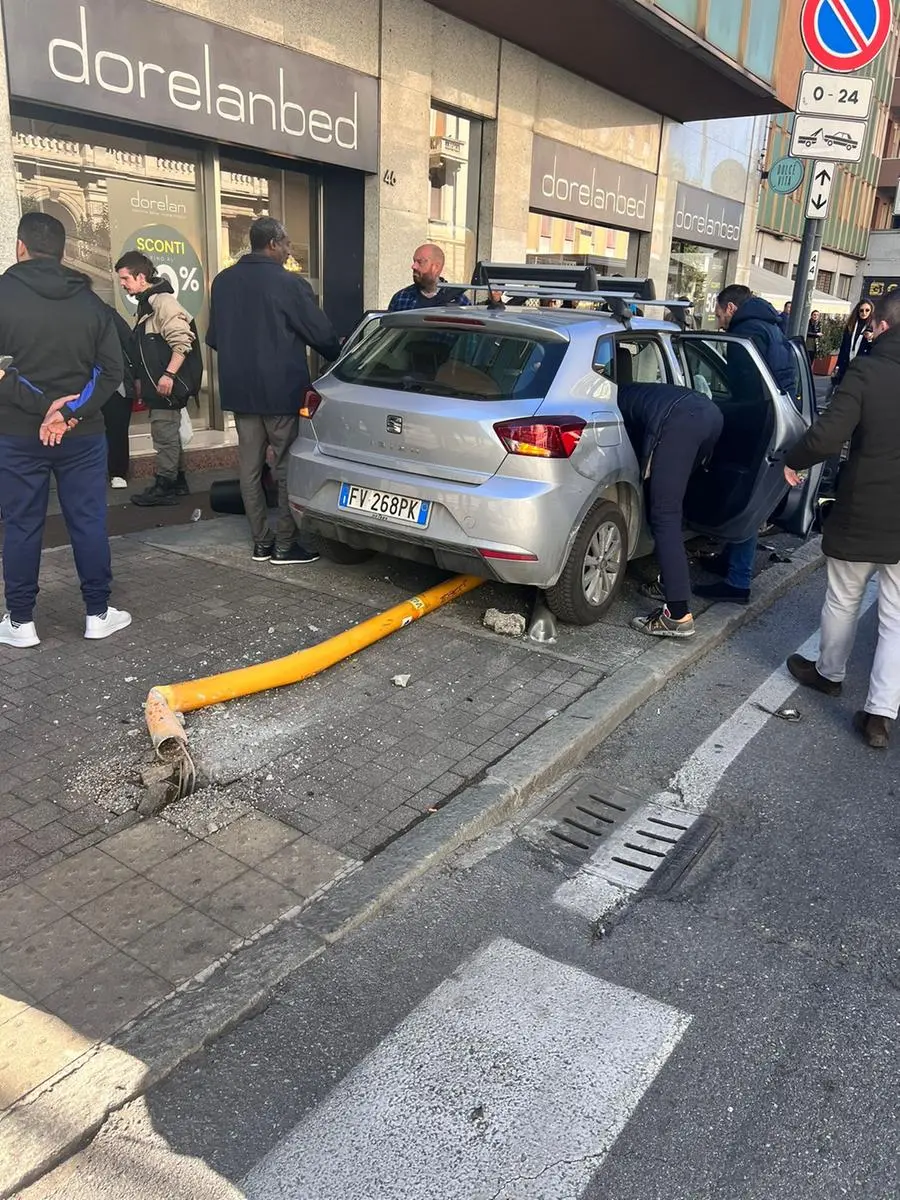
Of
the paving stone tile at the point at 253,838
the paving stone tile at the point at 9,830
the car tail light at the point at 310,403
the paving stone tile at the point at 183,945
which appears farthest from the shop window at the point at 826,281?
the paving stone tile at the point at 183,945

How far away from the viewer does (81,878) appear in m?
2.97

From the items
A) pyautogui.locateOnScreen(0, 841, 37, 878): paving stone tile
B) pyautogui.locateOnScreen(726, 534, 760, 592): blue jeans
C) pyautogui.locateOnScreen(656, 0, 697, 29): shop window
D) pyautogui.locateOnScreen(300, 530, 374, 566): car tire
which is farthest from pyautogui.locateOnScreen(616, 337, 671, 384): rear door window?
pyautogui.locateOnScreen(656, 0, 697, 29): shop window

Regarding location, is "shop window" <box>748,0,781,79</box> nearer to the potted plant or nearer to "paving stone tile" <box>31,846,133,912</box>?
"paving stone tile" <box>31,846,133,912</box>

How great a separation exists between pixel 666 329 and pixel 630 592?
5.48 ft

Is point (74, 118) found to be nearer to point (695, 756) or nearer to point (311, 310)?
point (311, 310)

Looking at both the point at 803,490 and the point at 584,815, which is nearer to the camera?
the point at 584,815

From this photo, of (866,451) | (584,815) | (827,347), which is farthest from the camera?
(827,347)

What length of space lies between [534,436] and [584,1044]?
2890mm

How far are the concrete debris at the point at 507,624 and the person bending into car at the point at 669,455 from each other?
0.74 meters

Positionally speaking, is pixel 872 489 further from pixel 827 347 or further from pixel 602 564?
pixel 827 347

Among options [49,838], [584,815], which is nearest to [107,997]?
[49,838]

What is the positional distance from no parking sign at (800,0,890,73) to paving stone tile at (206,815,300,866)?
7.37 m

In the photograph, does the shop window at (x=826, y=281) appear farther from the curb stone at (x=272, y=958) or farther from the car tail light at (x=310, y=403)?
the curb stone at (x=272, y=958)

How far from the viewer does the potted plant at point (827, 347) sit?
28.4 m
